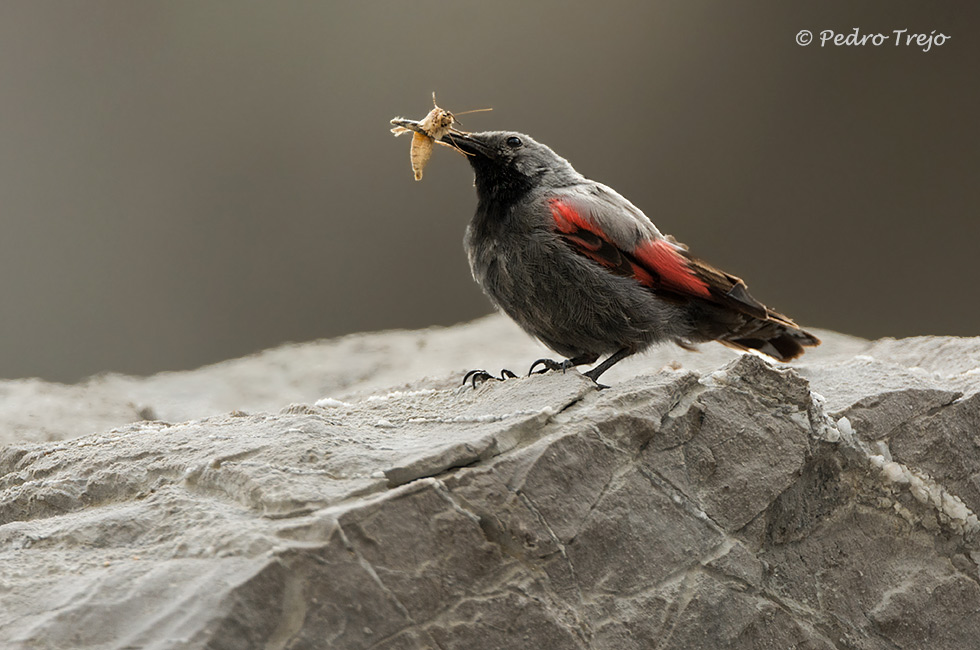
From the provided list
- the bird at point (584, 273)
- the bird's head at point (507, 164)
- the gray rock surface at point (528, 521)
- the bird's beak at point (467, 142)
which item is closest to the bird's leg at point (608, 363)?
the bird at point (584, 273)

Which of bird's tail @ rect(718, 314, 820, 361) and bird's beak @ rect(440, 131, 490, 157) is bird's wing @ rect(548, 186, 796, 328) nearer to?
bird's tail @ rect(718, 314, 820, 361)

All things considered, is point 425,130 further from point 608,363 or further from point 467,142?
point 608,363

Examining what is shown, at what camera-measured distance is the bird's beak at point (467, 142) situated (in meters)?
3.48

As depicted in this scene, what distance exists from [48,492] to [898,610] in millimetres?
2279

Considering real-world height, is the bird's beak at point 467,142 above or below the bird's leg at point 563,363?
above

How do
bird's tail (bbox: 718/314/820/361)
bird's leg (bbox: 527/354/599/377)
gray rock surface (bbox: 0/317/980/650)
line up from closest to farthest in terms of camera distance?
gray rock surface (bbox: 0/317/980/650) < bird's leg (bbox: 527/354/599/377) < bird's tail (bbox: 718/314/820/361)

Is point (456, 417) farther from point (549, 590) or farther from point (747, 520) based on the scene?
point (747, 520)

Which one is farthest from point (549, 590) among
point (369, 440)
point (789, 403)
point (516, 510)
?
point (789, 403)

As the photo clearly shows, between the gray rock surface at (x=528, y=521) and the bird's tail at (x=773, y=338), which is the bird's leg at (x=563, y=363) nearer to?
the gray rock surface at (x=528, y=521)

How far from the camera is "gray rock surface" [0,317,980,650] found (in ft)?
6.51

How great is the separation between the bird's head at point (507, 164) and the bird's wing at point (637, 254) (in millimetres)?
206

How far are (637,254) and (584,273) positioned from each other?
8.1 inches

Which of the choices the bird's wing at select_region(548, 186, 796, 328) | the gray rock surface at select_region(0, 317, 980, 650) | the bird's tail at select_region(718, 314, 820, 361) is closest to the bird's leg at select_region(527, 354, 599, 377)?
the gray rock surface at select_region(0, 317, 980, 650)

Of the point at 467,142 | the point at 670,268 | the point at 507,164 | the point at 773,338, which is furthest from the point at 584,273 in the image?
the point at 773,338
